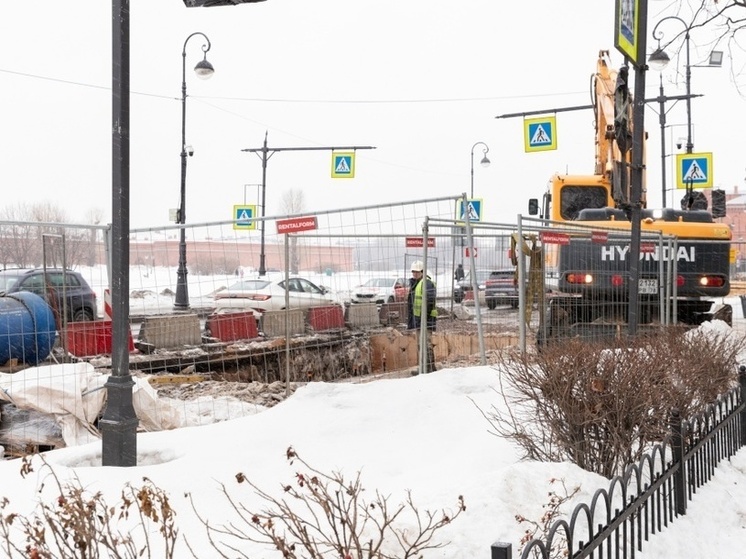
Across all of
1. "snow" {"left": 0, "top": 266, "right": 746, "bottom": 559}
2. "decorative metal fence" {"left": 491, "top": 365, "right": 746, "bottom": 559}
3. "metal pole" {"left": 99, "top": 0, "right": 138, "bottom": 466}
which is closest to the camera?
"decorative metal fence" {"left": 491, "top": 365, "right": 746, "bottom": 559}

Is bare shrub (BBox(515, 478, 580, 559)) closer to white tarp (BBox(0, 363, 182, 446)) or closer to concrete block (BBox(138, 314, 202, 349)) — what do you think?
white tarp (BBox(0, 363, 182, 446))

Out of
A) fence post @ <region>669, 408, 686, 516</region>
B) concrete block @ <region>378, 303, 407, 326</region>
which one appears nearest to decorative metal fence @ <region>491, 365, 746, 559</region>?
fence post @ <region>669, 408, 686, 516</region>

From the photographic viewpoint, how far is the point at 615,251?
11.7m

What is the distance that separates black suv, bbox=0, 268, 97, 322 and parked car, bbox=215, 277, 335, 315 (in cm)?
191

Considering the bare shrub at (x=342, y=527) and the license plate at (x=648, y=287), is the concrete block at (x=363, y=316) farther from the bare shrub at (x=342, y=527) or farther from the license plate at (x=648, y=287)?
the bare shrub at (x=342, y=527)

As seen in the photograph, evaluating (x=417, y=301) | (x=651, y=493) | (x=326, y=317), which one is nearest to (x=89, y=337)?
(x=326, y=317)

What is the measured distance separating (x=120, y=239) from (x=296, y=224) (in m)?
2.98

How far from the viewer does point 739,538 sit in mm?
4926

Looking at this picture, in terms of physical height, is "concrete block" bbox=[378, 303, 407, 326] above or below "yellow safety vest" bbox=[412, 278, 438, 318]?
below

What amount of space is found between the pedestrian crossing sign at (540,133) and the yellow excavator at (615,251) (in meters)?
6.02

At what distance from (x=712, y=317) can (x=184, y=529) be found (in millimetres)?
11954

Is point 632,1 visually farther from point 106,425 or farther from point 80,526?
point 80,526

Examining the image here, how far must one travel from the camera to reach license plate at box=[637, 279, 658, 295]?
12273 millimetres

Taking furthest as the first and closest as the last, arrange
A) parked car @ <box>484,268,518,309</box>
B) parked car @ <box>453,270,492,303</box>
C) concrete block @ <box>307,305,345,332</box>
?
concrete block @ <box>307,305,345,332</box> < parked car @ <box>453,270,492,303</box> < parked car @ <box>484,268,518,309</box>
